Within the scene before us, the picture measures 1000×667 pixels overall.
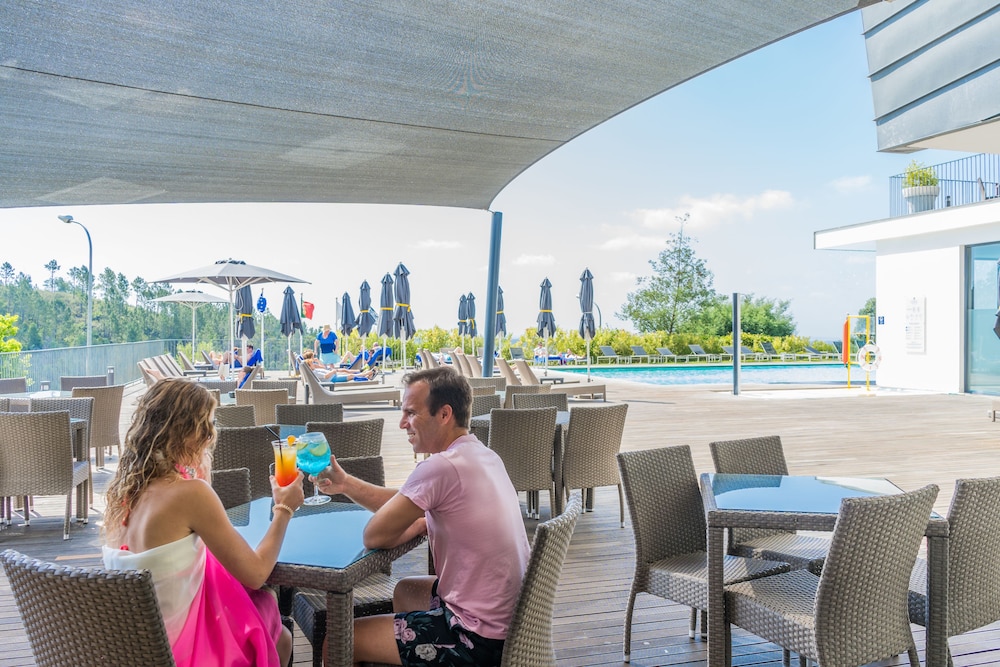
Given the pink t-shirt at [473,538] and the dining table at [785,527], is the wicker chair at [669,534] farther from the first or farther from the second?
the pink t-shirt at [473,538]

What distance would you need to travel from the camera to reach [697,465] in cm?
694

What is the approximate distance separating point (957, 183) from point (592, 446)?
55.6 ft

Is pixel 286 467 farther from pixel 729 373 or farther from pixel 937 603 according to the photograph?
pixel 729 373

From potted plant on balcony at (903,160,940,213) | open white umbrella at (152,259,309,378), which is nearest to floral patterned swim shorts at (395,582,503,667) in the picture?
open white umbrella at (152,259,309,378)

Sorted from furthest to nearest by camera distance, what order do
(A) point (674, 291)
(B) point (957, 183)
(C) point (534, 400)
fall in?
(A) point (674, 291), (B) point (957, 183), (C) point (534, 400)

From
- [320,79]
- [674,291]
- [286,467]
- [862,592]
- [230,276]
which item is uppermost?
[674,291]

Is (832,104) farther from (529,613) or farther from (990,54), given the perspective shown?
(529,613)

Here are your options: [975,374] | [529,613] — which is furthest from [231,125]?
[975,374]

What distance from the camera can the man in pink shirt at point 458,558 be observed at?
78.1 inches

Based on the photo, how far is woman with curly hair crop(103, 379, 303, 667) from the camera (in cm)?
174

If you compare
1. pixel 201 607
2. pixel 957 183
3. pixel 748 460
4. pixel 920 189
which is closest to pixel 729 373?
pixel 957 183

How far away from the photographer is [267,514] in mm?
2547

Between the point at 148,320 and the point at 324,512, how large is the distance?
31.1 meters

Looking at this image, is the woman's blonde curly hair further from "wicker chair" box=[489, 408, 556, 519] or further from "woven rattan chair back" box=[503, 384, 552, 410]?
"woven rattan chair back" box=[503, 384, 552, 410]
